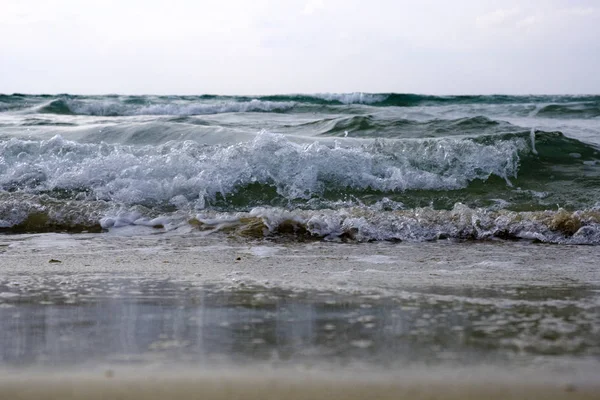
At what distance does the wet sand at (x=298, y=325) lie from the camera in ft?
4.43

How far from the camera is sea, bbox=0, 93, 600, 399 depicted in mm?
1415

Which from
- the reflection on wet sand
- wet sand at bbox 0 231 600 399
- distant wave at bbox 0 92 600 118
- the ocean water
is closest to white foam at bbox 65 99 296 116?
distant wave at bbox 0 92 600 118

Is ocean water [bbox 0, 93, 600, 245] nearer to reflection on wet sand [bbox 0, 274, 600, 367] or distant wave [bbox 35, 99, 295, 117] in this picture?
reflection on wet sand [bbox 0, 274, 600, 367]

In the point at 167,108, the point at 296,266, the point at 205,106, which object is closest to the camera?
the point at 296,266

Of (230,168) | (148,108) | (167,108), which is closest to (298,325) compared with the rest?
(230,168)

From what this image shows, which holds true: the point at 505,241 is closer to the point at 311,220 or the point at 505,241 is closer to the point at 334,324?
the point at 311,220

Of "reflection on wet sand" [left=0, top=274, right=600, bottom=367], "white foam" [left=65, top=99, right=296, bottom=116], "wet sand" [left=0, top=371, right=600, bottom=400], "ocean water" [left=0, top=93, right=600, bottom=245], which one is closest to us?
"wet sand" [left=0, top=371, right=600, bottom=400]

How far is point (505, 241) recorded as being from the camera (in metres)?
3.55

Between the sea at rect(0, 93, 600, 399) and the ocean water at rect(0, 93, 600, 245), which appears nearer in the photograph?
the sea at rect(0, 93, 600, 399)

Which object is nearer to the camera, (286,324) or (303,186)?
(286,324)

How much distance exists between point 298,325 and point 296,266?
1054 mm

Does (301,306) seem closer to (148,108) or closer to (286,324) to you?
(286,324)

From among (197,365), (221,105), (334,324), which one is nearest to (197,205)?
(334,324)

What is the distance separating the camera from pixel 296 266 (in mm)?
2842
